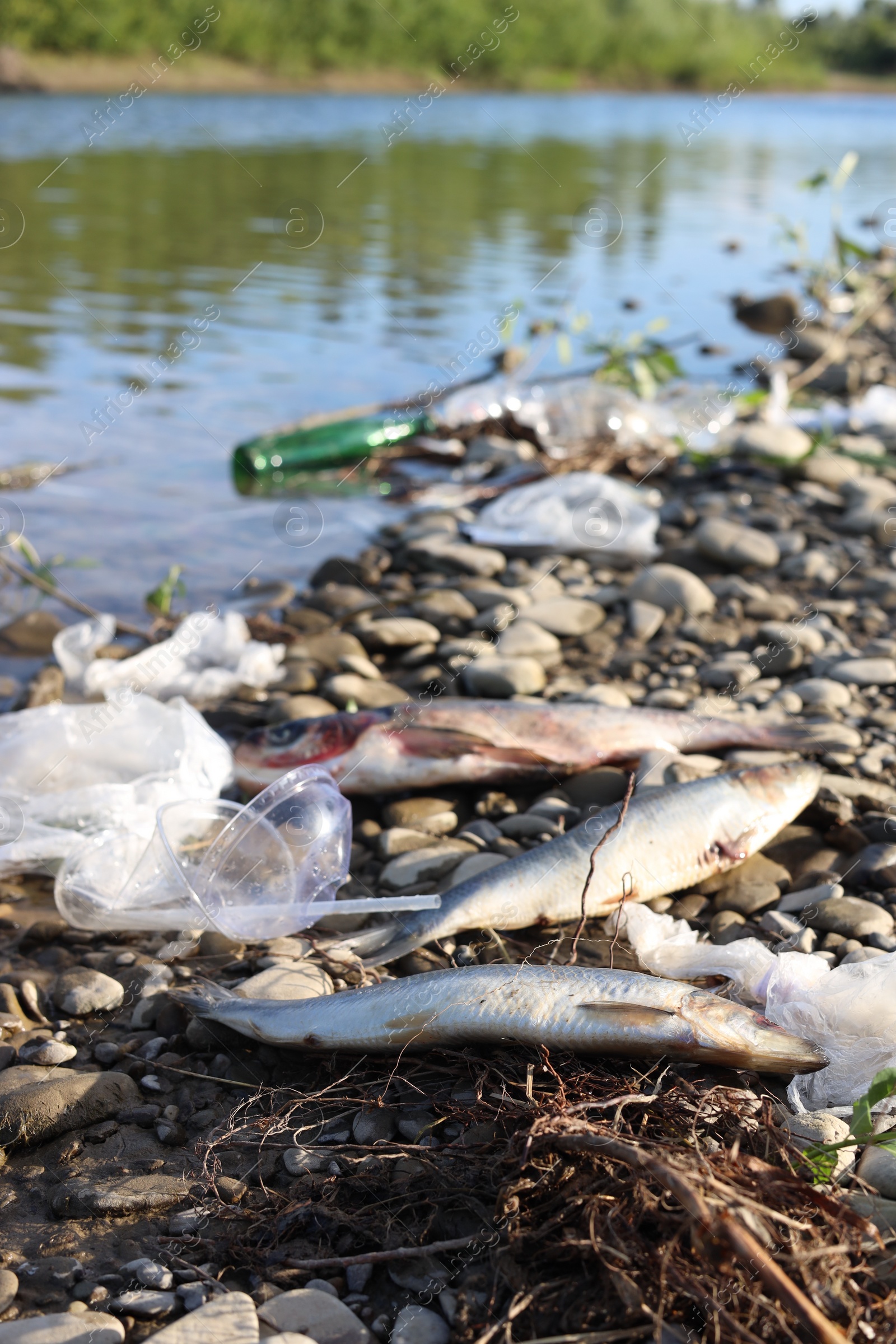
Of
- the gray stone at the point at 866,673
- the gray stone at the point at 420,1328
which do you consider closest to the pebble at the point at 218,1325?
the gray stone at the point at 420,1328

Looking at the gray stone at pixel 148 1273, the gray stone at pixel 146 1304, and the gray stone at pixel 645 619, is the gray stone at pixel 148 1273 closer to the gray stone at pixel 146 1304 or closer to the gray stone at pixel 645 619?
the gray stone at pixel 146 1304

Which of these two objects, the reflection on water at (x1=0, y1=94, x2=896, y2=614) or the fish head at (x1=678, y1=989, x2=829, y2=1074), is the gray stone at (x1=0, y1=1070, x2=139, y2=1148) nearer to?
the fish head at (x1=678, y1=989, x2=829, y2=1074)

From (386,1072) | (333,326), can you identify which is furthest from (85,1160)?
(333,326)

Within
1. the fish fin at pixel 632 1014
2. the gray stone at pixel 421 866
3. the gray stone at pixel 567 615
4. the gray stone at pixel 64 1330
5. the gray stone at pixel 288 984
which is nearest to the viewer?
the gray stone at pixel 64 1330

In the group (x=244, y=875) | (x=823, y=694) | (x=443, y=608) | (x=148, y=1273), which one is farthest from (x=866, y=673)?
(x=148, y=1273)

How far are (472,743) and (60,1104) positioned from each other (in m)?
1.83

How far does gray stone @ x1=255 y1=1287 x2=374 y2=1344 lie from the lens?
197 cm

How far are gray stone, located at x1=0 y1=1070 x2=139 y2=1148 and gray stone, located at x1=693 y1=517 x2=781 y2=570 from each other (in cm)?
431

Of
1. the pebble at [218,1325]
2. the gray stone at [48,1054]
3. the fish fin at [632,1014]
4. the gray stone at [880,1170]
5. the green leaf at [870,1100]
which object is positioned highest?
the green leaf at [870,1100]

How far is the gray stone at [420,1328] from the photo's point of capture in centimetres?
196

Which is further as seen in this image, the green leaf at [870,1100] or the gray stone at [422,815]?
the gray stone at [422,815]

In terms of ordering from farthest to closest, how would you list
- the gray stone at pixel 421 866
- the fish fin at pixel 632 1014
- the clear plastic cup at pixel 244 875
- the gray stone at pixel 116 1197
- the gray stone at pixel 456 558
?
the gray stone at pixel 456 558 → the gray stone at pixel 421 866 → the clear plastic cup at pixel 244 875 → the fish fin at pixel 632 1014 → the gray stone at pixel 116 1197

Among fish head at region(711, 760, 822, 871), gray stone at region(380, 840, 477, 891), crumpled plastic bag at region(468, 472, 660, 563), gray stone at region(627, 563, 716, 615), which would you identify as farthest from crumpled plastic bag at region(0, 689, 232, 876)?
crumpled plastic bag at region(468, 472, 660, 563)

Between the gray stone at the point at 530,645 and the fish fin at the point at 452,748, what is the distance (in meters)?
1.03
